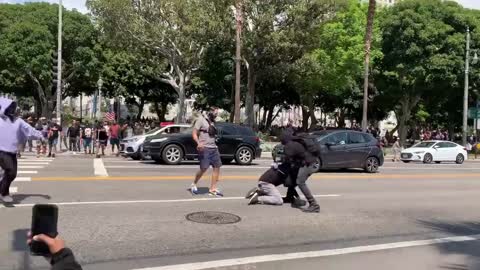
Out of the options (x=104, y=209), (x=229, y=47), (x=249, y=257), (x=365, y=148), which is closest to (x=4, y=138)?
(x=104, y=209)

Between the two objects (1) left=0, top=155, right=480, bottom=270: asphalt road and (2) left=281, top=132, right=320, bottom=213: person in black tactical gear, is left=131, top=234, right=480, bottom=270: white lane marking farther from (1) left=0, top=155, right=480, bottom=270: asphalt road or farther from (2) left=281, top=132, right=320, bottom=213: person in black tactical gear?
(2) left=281, top=132, right=320, bottom=213: person in black tactical gear

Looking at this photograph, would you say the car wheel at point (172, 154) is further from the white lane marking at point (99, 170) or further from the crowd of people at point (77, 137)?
the crowd of people at point (77, 137)

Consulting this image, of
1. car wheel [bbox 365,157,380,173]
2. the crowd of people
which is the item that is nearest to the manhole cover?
car wheel [bbox 365,157,380,173]

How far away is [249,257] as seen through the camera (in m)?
6.98

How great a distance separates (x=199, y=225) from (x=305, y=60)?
28.5 m

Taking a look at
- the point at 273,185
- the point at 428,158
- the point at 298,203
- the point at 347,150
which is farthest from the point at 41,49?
the point at 298,203

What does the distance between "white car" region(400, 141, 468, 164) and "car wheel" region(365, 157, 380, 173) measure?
1115cm

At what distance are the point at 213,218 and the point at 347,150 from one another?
10.9 meters

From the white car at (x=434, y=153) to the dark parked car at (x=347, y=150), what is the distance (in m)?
11.0

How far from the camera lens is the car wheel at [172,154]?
19453 mm

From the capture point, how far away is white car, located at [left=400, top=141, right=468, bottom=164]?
30.1 m

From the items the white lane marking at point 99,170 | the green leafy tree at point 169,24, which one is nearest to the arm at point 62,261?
the white lane marking at point 99,170

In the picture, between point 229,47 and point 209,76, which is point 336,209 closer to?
point 229,47

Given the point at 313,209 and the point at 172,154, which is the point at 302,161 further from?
the point at 172,154
